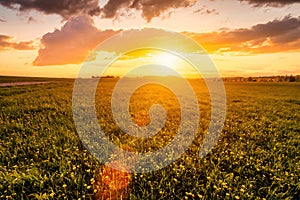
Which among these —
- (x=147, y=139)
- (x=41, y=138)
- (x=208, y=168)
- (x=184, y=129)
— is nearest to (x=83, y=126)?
(x=41, y=138)

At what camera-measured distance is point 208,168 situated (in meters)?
4.92

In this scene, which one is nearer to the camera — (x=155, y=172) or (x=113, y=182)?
(x=113, y=182)

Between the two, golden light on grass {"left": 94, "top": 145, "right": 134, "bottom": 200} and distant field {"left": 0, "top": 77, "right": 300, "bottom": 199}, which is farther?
distant field {"left": 0, "top": 77, "right": 300, "bottom": 199}

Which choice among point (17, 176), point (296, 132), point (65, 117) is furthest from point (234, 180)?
point (65, 117)

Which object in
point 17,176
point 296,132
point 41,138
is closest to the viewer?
point 17,176

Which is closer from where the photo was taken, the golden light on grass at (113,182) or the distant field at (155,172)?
the golden light on grass at (113,182)

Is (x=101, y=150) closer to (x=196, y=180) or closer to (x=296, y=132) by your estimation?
(x=196, y=180)

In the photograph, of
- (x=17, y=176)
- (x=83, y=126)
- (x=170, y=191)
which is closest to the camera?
(x=170, y=191)

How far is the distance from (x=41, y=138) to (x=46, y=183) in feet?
8.49

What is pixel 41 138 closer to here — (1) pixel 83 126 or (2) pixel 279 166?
(1) pixel 83 126

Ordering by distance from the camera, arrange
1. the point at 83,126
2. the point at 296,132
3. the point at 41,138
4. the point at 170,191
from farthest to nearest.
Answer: the point at 296,132, the point at 83,126, the point at 41,138, the point at 170,191

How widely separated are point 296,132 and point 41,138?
8794 millimetres

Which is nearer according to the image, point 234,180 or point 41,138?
point 234,180

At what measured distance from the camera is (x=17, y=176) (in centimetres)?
429
